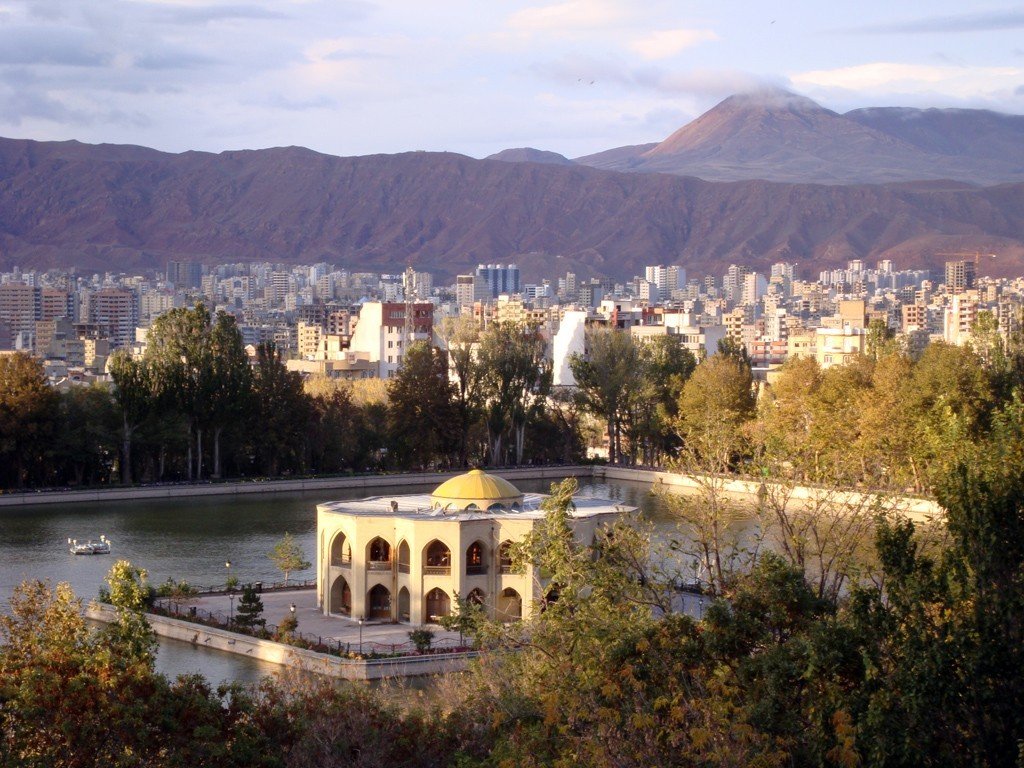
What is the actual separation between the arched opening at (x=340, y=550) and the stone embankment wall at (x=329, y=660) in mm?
1940

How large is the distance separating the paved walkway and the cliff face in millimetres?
154472

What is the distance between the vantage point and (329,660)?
1767 cm

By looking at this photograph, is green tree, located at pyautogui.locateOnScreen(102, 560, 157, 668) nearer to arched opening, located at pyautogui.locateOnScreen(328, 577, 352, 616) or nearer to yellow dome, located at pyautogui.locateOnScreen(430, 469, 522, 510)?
arched opening, located at pyautogui.locateOnScreen(328, 577, 352, 616)

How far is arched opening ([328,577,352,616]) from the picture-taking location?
2053 cm

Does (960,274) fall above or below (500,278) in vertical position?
above

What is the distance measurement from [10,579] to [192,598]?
3617 mm

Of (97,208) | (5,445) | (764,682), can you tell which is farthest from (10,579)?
(97,208)

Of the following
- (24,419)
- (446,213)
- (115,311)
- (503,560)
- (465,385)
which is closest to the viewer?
(503,560)

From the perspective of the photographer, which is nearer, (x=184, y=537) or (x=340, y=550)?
(x=340, y=550)

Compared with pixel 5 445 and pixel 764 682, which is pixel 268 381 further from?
pixel 764 682

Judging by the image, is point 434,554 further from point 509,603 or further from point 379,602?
point 509,603

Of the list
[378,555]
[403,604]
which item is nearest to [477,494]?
[378,555]

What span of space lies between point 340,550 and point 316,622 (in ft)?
3.55

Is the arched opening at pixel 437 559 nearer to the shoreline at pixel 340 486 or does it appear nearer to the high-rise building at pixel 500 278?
the shoreline at pixel 340 486
